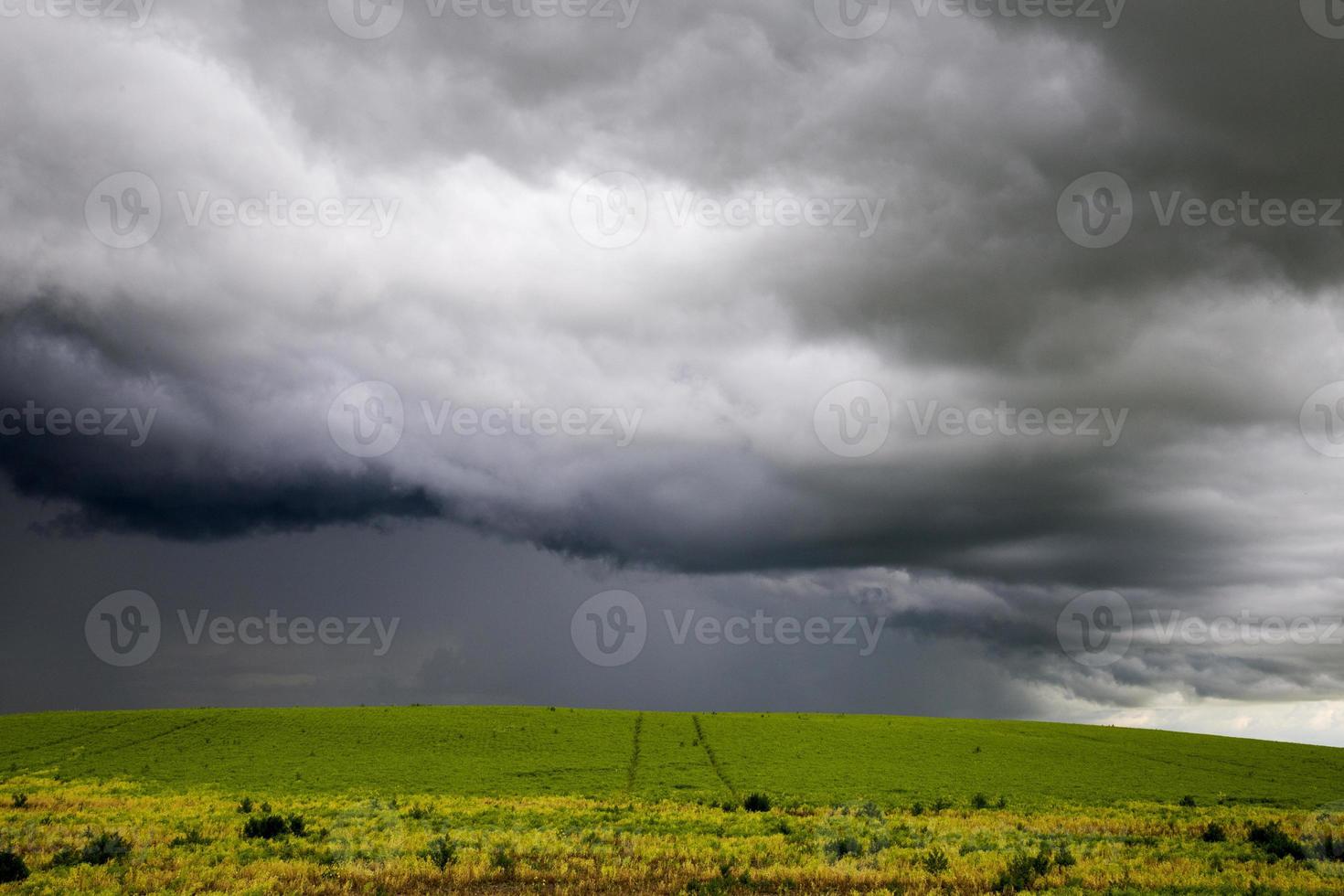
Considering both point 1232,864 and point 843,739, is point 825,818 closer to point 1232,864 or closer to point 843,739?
point 1232,864

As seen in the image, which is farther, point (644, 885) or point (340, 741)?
point (340, 741)

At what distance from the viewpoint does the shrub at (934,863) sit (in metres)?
22.9

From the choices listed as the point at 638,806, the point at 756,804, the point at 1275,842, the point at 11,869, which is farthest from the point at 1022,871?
the point at 11,869

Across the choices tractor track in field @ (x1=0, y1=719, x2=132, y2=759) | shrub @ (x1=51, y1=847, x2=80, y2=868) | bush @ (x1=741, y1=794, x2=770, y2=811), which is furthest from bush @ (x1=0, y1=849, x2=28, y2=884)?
tractor track in field @ (x1=0, y1=719, x2=132, y2=759)

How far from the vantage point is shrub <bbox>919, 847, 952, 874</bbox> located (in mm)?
22922

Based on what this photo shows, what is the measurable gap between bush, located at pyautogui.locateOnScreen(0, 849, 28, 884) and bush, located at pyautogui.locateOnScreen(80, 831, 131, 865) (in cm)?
217

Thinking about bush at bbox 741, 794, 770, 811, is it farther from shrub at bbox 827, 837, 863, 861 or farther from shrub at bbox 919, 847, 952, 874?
shrub at bbox 919, 847, 952, 874

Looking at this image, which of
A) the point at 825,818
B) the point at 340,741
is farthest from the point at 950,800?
the point at 340,741

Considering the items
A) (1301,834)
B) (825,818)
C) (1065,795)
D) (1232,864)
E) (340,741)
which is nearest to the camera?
(1232,864)

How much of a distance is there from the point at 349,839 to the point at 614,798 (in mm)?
18603

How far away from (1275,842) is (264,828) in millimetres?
35738

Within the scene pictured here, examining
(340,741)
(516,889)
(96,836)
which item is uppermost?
(516,889)

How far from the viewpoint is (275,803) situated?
4034 cm

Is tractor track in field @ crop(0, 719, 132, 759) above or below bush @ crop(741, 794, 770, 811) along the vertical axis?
below
